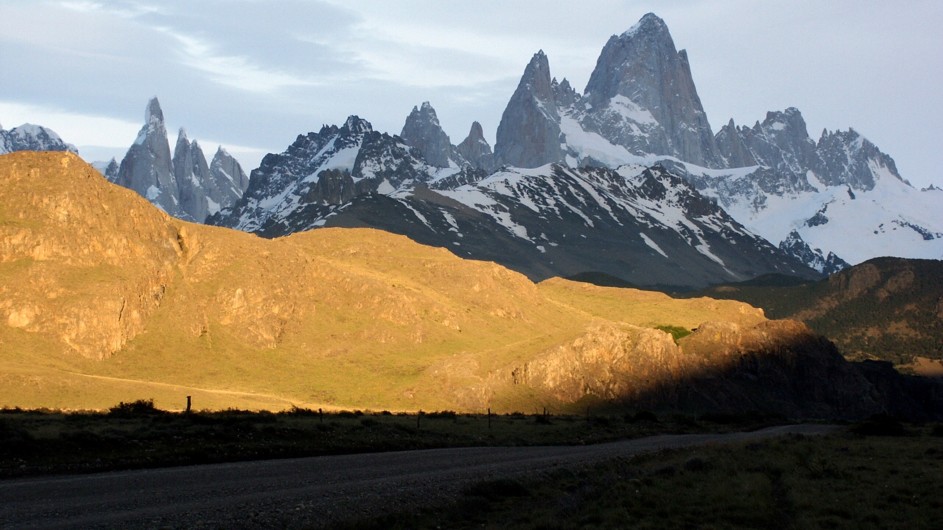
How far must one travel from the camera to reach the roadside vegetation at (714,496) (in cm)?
→ 2877

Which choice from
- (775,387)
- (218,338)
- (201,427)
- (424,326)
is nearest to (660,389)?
(775,387)

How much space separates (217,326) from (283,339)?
1094cm

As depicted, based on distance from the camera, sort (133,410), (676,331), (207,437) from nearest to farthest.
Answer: (207,437) → (133,410) → (676,331)

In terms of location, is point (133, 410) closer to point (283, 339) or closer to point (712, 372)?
point (283, 339)

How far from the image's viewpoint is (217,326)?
500 feet

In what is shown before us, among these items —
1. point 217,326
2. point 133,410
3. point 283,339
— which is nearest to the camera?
point 133,410

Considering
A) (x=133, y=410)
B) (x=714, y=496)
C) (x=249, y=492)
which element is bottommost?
(x=249, y=492)

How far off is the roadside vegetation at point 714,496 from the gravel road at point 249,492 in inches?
77.1

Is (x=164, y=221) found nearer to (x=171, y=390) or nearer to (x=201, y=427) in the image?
(x=171, y=390)

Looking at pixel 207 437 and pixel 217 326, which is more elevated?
pixel 217 326

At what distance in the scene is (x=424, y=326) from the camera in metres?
169

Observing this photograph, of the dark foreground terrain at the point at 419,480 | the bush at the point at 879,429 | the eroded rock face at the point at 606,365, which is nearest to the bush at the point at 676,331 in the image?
the eroded rock face at the point at 606,365

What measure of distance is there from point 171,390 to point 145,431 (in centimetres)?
6288

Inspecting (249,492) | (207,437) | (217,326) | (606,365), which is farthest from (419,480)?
(217,326)
